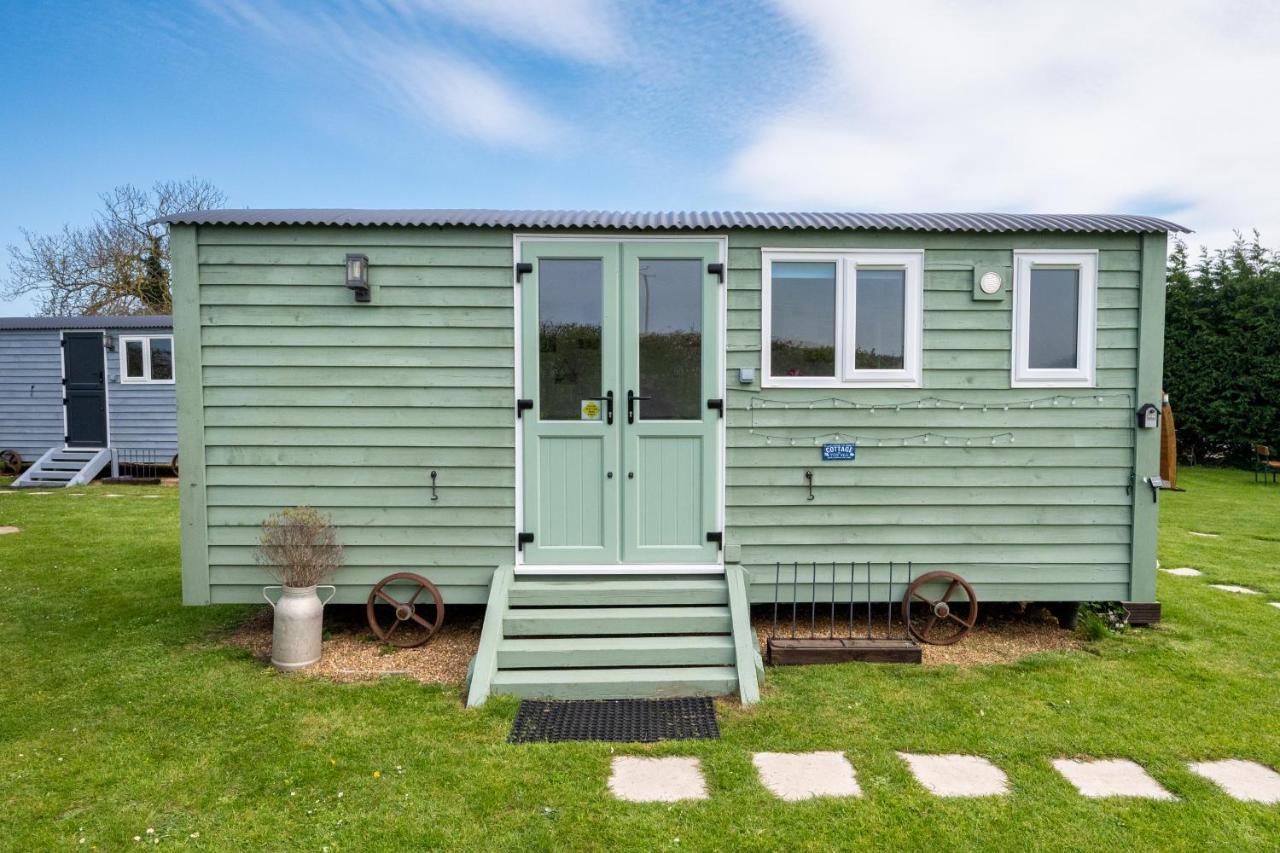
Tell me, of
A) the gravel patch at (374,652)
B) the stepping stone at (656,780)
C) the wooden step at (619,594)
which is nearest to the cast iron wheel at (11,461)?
the gravel patch at (374,652)

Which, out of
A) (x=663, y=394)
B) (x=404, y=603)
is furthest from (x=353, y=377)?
(x=663, y=394)

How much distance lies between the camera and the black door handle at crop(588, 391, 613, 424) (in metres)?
4.37

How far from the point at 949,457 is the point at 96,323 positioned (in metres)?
13.4

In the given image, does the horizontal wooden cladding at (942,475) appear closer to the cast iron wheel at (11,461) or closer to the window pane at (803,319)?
the window pane at (803,319)

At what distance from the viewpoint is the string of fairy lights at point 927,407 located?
176 inches

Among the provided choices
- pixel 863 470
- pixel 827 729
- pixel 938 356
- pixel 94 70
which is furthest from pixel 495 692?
pixel 94 70

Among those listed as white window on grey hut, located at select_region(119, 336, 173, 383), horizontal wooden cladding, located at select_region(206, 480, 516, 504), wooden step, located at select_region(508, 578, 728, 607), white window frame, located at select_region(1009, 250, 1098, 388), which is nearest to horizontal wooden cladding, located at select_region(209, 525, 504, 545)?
horizontal wooden cladding, located at select_region(206, 480, 516, 504)

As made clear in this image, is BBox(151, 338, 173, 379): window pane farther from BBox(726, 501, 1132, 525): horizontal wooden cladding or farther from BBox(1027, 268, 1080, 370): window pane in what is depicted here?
BBox(1027, 268, 1080, 370): window pane

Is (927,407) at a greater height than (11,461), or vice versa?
(927,407)

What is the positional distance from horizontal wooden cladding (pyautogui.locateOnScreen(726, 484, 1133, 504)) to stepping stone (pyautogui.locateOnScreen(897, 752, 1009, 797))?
1704mm

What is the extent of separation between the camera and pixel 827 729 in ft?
10.9

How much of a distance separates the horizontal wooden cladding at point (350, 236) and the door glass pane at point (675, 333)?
3.18ft

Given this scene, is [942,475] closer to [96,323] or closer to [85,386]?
[96,323]

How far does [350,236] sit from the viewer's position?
4.34m
